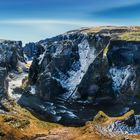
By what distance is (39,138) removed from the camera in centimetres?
10012

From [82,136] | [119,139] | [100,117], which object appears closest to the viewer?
[119,139]

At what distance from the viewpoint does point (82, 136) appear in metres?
102

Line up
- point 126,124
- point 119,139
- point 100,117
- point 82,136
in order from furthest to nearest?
point 100,117
point 126,124
point 82,136
point 119,139

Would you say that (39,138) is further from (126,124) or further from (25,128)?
(25,128)

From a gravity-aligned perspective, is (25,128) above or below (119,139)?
below

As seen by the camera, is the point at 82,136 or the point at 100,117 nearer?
the point at 82,136

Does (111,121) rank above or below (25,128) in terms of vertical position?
above

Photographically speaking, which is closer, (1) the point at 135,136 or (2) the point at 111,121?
(1) the point at 135,136

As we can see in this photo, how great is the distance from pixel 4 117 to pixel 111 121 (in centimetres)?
4303

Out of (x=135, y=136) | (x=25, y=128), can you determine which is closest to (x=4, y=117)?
(x=25, y=128)

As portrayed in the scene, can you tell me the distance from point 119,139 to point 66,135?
13581 mm

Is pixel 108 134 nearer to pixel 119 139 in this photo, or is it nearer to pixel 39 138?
pixel 119 139

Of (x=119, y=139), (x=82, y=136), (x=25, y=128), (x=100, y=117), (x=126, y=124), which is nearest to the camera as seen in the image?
(x=119, y=139)

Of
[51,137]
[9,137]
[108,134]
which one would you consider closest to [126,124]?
[108,134]
